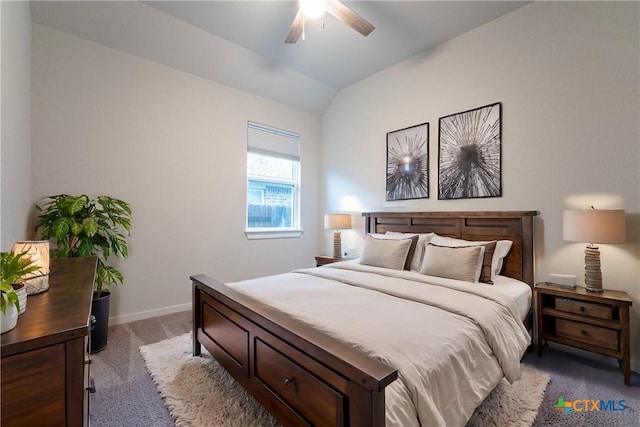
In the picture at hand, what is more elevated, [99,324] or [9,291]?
[9,291]

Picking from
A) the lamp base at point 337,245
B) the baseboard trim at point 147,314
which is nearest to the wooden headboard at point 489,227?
the lamp base at point 337,245

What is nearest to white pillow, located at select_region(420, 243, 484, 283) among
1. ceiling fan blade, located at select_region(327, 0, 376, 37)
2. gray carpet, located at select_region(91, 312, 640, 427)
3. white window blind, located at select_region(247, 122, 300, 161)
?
gray carpet, located at select_region(91, 312, 640, 427)

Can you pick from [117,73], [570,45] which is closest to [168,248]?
[117,73]

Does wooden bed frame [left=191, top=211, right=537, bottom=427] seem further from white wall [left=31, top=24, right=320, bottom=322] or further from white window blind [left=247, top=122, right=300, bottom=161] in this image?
white window blind [left=247, top=122, right=300, bottom=161]

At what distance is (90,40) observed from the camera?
2.80 metres

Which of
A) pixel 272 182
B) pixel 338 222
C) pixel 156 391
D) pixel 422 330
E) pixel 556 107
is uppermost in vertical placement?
pixel 556 107

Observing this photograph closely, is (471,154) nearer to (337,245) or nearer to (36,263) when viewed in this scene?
(337,245)

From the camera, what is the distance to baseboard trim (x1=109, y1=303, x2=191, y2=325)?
2.93 meters

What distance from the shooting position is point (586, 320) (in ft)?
6.98

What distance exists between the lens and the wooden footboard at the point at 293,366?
0.95 metres

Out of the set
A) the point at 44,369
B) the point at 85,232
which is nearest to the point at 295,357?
the point at 44,369

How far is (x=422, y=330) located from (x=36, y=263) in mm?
1821

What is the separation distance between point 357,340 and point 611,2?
10.8 feet

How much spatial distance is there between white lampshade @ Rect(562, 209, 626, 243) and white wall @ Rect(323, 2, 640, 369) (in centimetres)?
27
